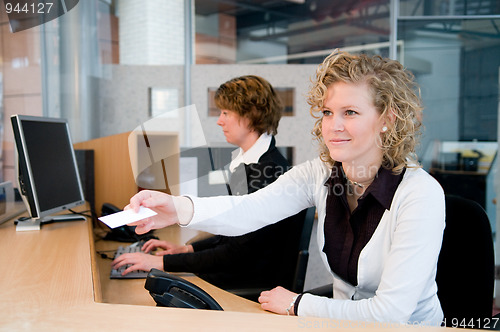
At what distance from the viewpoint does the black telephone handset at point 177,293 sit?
111 cm

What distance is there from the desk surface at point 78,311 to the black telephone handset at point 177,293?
0.14 metres

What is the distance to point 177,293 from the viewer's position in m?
1.13

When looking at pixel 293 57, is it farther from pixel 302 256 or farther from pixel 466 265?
pixel 466 265

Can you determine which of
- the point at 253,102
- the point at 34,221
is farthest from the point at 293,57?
the point at 34,221

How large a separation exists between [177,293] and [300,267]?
2.48 ft

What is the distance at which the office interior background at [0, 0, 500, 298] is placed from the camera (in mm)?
4348

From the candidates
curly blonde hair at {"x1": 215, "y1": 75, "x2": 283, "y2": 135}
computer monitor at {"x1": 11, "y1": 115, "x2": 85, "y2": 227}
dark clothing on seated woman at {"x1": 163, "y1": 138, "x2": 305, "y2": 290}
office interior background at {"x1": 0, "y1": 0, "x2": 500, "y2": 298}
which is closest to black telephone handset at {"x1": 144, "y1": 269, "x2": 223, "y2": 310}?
dark clothing on seated woman at {"x1": 163, "y1": 138, "x2": 305, "y2": 290}

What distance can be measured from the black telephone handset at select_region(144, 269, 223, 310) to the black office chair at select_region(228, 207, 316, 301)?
645mm

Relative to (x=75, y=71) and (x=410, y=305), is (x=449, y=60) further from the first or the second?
(x=410, y=305)

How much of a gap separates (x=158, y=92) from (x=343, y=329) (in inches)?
155

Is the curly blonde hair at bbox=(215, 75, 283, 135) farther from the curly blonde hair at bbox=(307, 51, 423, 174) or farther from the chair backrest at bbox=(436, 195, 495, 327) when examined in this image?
the chair backrest at bbox=(436, 195, 495, 327)

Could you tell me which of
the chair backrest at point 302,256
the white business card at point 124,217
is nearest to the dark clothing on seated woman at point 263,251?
the chair backrest at point 302,256

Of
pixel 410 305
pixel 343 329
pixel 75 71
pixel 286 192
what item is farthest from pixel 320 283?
pixel 75 71

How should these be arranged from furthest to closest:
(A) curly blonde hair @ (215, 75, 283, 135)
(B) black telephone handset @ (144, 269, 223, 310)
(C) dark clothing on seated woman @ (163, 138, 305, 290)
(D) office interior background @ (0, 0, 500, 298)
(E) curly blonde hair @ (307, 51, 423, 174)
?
(D) office interior background @ (0, 0, 500, 298) < (A) curly blonde hair @ (215, 75, 283, 135) < (C) dark clothing on seated woman @ (163, 138, 305, 290) < (E) curly blonde hair @ (307, 51, 423, 174) < (B) black telephone handset @ (144, 269, 223, 310)
